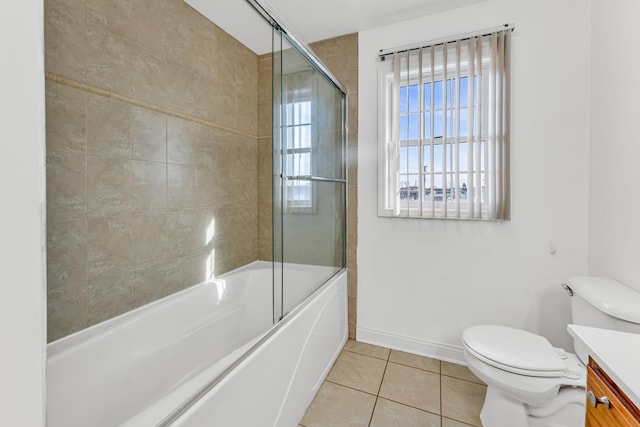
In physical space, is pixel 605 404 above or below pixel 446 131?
below

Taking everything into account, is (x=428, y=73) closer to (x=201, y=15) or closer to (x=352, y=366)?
(x=201, y=15)

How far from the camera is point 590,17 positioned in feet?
5.59

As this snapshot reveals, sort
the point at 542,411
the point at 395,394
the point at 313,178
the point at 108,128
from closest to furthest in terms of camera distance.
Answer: the point at 542,411, the point at 108,128, the point at 395,394, the point at 313,178

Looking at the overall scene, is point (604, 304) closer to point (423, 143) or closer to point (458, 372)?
point (458, 372)

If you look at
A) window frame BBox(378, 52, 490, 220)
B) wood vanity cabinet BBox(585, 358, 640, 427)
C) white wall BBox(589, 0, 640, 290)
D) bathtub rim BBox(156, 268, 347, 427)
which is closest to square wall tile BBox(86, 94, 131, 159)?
bathtub rim BBox(156, 268, 347, 427)

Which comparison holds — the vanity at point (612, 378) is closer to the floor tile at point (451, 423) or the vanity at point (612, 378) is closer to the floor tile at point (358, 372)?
the floor tile at point (451, 423)

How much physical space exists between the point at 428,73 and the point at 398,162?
0.64m

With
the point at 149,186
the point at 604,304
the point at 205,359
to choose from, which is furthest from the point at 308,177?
the point at 604,304

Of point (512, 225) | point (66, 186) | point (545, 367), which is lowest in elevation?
point (545, 367)

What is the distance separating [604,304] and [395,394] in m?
1.14

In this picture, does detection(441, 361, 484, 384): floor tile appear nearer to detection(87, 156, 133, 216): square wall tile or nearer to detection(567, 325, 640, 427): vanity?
detection(567, 325, 640, 427): vanity

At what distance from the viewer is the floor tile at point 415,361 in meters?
2.01

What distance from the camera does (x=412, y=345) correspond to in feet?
7.14

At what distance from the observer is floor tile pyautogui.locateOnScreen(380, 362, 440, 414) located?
1671mm
